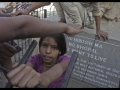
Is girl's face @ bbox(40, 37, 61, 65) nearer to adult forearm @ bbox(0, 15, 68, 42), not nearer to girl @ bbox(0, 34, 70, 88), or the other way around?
girl @ bbox(0, 34, 70, 88)

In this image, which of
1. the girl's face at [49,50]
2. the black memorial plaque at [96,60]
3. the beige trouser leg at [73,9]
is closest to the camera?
the beige trouser leg at [73,9]

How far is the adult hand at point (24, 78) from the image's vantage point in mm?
624

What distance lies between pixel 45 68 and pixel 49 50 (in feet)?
0.41

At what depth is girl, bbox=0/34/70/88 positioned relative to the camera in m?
0.64

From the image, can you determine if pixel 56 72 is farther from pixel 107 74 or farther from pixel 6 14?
pixel 107 74

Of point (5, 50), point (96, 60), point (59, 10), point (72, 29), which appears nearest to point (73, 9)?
point (59, 10)

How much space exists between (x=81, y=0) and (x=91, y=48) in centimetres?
158

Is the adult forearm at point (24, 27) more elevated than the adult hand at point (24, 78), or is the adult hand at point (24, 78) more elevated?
the adult forearm at point (24, 27)

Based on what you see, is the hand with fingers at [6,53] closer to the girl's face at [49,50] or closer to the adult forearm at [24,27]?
the girl's face at [49,50]

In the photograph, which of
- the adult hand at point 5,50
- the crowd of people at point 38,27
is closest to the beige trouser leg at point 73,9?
the crowd of people at point 38,27

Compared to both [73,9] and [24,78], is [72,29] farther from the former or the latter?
[24,78]

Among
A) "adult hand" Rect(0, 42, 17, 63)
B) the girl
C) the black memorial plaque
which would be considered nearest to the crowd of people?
the girl

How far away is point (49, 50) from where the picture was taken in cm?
110

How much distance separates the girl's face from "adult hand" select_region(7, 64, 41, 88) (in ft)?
1.43
